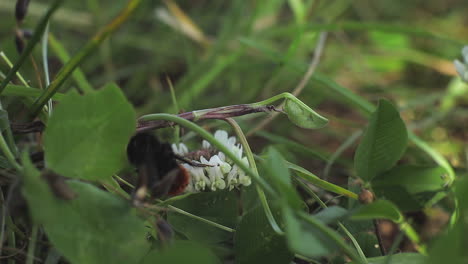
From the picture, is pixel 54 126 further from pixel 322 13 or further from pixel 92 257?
pixel 322 13

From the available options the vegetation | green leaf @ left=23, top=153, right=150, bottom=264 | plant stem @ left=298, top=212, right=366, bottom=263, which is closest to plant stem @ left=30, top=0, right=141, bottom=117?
the vegetation

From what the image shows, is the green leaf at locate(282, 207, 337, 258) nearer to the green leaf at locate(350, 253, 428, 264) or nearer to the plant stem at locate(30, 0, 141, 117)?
the green leaf at locate(350, 253, 428, 264)

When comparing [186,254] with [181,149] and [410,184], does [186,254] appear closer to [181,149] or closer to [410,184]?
[181,149]

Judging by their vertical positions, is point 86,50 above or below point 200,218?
above

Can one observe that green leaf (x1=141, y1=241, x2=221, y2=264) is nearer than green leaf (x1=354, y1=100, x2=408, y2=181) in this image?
Yes

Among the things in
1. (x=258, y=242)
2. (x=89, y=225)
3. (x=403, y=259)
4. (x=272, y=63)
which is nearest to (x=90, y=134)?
(x=89, y=225)

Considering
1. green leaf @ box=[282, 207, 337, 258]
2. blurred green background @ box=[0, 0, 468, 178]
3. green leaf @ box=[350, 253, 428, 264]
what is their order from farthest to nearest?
blurred green background @ box=[0, 0, 468, 178], green leaf @ box=[350, 253, 428, 264], green leaf @ box=[282, 207, 337, 258]

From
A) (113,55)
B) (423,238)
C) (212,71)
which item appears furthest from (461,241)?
(113,55)
